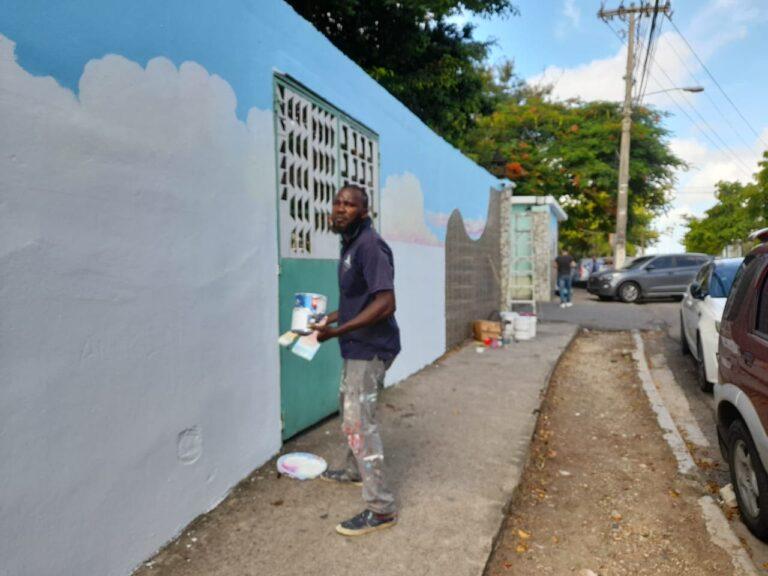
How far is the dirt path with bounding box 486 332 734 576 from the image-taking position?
3.16 metres

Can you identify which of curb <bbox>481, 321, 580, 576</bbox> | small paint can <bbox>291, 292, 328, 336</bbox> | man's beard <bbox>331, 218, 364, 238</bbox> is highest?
man's beard <bbox>331, 218, 364, 238</bbox>

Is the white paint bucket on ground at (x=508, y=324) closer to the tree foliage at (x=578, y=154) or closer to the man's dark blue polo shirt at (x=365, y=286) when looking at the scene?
the man's dark blue polo shirt at (x=365, y=286)

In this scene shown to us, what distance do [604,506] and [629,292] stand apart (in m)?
14.8

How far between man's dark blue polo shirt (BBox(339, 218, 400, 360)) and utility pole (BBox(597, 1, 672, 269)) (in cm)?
1875

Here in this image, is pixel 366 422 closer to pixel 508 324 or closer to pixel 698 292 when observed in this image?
pixel 698 292

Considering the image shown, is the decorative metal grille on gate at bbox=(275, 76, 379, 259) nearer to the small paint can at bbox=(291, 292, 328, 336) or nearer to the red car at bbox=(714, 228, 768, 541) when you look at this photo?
the small paint can at bbox=(291, 292, 328, 336)

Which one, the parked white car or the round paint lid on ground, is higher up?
the parked white car

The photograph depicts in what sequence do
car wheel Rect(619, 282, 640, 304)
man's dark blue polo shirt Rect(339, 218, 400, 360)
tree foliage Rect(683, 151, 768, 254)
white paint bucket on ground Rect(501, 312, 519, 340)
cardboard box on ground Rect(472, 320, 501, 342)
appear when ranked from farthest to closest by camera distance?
tree foliage Rect(683, 151, 768, 254) < car wheel Rect(619, 282, 640, 304) < white paint bucket on ground Rect(501, 312, 519, 340) < cardboard box on ground Rect(472, 320, 501, 342) < man's dark blue polo shirt Rect(339, 218, 400, 360)

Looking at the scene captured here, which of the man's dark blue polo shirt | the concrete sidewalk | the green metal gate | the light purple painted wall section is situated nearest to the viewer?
the light purple painted wall section

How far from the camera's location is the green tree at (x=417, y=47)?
11.4 m

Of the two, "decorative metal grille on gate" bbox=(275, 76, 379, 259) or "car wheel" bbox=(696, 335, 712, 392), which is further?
"car wheel" bbox=(696, 335, 712, 392)

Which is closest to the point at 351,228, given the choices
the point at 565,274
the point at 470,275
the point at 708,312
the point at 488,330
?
the point at 708,312

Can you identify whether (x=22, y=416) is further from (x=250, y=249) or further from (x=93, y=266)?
(x=250, y=249)

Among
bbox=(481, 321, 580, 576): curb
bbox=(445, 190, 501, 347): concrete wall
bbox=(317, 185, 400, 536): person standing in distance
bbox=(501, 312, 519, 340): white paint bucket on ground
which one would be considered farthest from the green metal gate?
bbox=(501, 312, 519, 340): white paint bucket on ground
